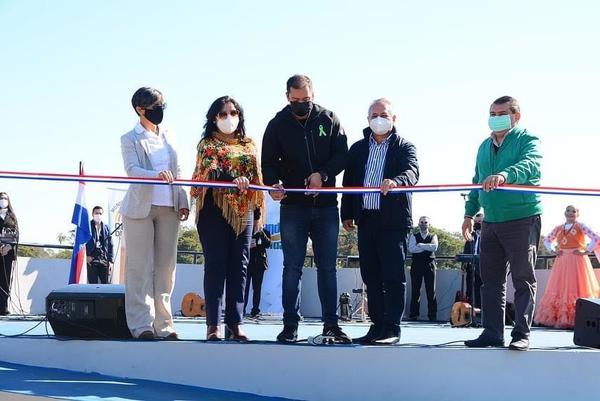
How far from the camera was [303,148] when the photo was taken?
590 centimetres

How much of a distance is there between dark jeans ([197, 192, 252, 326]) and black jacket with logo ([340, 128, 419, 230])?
773 mm

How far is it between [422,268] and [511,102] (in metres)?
9.71

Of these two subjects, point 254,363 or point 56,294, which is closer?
point 254,363

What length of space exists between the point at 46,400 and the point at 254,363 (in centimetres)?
131

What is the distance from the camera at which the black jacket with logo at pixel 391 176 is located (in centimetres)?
569

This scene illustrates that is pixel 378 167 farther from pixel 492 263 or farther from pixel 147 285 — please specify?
pixel 147 285

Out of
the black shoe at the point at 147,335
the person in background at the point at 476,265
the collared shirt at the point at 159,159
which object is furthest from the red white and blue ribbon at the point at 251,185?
the person in background at the point at 476,265

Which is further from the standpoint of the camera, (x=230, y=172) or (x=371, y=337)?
(x=230, y=172)

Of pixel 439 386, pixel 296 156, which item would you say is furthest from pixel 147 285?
pixel 439 386

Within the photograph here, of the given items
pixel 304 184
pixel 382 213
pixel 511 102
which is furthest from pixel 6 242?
pixel 511 102

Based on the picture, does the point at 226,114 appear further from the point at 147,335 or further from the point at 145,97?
the point at 147,335

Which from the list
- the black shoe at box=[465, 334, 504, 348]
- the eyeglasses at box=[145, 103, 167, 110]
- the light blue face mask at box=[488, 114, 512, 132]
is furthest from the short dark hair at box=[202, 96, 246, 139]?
the black shoe at box=[465, 334, 504, 348]

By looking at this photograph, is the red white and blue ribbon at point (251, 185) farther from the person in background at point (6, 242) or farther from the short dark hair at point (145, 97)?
the person in background at point (6, 242)

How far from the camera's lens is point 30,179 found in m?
5.95
